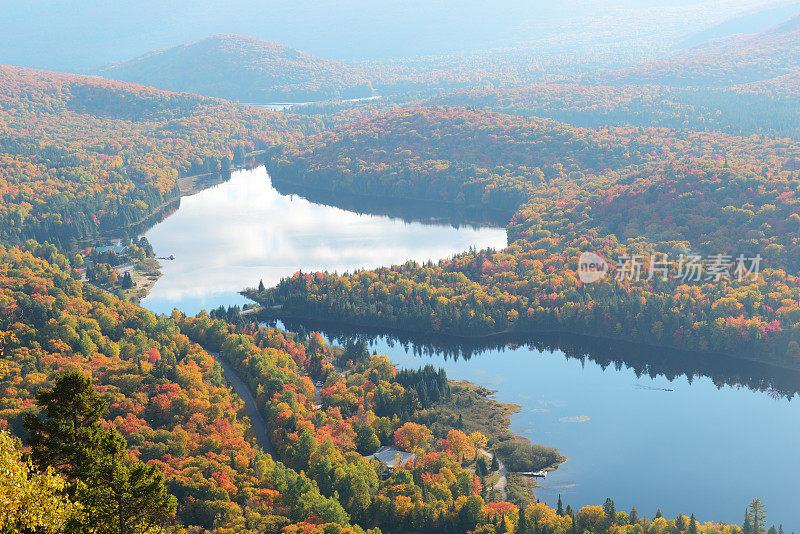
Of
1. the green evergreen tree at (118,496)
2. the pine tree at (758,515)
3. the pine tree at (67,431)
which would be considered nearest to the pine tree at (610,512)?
the pine tree at (758,515)

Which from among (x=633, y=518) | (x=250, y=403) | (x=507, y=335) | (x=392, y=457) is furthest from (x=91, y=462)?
(x=507, y=335)

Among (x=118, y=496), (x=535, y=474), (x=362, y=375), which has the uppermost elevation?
(x=118, y=496)

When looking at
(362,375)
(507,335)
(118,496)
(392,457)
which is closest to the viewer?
(118,496)

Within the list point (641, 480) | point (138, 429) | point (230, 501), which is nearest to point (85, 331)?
point (138, 429)

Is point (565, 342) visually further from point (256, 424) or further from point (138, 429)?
point (138, 429)

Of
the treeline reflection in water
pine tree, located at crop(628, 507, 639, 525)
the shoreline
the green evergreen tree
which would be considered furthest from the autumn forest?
pine tree, located at crop(628, 507, 639, 525)

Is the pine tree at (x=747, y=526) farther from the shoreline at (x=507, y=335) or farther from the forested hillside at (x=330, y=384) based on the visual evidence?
the shoreline at (x=507, y=335)

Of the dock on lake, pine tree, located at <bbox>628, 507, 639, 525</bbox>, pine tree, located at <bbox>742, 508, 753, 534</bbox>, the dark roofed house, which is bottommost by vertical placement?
the dock on lake

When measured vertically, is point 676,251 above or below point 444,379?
above

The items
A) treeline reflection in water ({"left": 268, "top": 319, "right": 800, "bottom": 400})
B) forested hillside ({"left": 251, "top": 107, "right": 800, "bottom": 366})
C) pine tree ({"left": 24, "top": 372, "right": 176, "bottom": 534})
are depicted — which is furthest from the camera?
forested hillside ({"left": 251, "top": 107, "right": 800, "bottom": 366})

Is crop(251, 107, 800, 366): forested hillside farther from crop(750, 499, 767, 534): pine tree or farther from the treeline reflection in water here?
crop(750, 499, 767, 534): pine tree

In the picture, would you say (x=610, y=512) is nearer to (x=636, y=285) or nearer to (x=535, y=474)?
→ (x=535, y=474)
